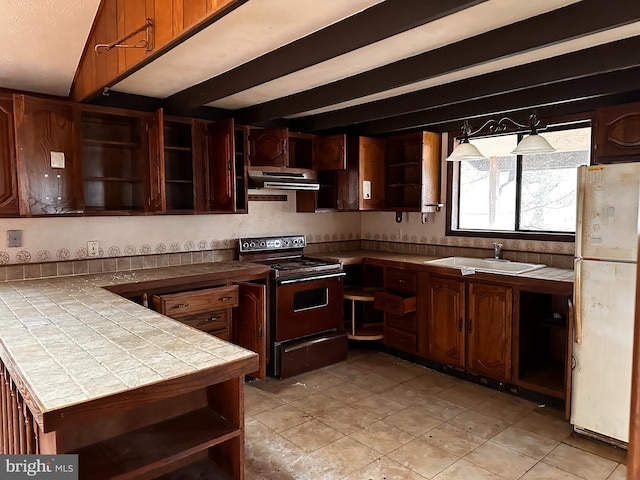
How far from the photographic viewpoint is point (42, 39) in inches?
98.3

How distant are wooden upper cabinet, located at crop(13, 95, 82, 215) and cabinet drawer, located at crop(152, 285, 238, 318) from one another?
866 mm

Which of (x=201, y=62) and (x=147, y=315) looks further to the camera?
(x=201, y=62)

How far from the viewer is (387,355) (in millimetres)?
4363

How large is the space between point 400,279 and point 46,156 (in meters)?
2.94

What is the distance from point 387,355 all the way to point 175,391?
3241 mm

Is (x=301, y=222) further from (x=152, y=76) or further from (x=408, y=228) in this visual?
→ (x=152, y=76)

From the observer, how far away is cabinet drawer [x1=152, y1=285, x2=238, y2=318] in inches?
121

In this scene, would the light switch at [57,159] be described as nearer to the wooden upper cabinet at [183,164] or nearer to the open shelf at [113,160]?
the open shelf at [113,160]

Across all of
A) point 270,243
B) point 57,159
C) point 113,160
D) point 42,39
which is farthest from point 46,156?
point 270,243

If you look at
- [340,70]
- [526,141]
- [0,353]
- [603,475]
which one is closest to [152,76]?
[340,70]

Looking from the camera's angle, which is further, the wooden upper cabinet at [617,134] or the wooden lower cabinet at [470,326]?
the wooden lower cabinet at [470,326]

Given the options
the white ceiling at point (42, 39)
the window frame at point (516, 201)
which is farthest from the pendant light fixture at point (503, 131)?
the white ceiling at point (42, 39)

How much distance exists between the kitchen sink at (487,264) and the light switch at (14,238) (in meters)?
3.12

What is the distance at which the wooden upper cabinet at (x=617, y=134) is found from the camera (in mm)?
2801
